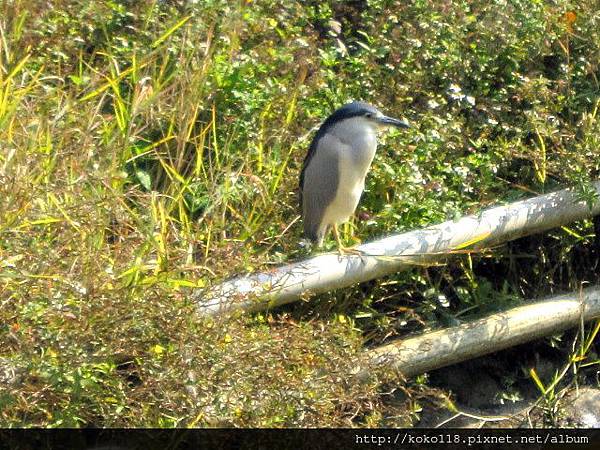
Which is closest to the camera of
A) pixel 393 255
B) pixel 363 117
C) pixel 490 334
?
pixel 393 255

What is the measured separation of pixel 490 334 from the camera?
536 centimetres

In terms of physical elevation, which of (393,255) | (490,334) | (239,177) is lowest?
(490,334)

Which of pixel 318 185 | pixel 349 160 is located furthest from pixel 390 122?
pixel 318 185

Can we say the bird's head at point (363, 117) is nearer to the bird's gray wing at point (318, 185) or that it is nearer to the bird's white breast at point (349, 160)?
the bird's white breast at point (349, 160)

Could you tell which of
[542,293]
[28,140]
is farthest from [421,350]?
[28,140]

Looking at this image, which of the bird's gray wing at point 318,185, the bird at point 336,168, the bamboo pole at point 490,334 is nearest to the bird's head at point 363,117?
the bird at point 336,168

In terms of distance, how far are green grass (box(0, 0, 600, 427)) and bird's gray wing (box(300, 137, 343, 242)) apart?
0.39ft

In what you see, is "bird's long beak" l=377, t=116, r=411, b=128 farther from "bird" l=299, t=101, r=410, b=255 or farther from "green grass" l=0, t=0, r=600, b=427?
"green grass" l=0, t=0, r=600, b=427

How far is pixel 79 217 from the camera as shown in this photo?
171 inches

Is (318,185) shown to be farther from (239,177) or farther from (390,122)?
(390,122)

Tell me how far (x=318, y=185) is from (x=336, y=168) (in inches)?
5.2

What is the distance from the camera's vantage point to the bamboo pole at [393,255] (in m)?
4.50

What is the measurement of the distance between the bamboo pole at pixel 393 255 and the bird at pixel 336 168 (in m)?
0.27

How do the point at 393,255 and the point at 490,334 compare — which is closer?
the point at 393,255
